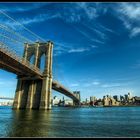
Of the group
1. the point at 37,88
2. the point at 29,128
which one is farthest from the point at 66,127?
the point at 37,88

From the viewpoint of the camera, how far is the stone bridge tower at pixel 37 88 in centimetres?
6294

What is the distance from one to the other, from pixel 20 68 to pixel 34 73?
18.7 feet

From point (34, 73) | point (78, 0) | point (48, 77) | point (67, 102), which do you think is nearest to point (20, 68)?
point (34, 73)

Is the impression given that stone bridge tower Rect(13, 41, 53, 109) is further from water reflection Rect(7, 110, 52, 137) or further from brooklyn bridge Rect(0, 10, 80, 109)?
water reflection Rect(7, 110, 52, 137)

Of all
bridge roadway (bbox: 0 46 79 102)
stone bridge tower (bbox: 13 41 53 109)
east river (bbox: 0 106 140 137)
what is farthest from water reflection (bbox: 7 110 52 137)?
stone bridge tower (bbox: 13 41 53 109)

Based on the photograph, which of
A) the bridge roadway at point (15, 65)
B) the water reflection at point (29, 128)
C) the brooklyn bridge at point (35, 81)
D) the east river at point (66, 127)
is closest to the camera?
the water reflection at point (29, 128)

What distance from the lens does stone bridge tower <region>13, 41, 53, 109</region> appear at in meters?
62.9

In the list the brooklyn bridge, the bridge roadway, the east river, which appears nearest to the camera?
the east river

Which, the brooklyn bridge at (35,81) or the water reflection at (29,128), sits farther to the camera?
the brooklyn bridge at (35,81)

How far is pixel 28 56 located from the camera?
74062mm

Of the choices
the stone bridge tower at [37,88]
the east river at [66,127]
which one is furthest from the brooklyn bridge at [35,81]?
the east river at [66,127]

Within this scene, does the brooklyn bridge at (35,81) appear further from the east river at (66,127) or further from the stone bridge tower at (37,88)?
the east river at (66,127)

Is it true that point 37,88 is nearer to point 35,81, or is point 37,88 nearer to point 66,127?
point 35,81

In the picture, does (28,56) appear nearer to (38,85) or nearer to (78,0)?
(38,85)
